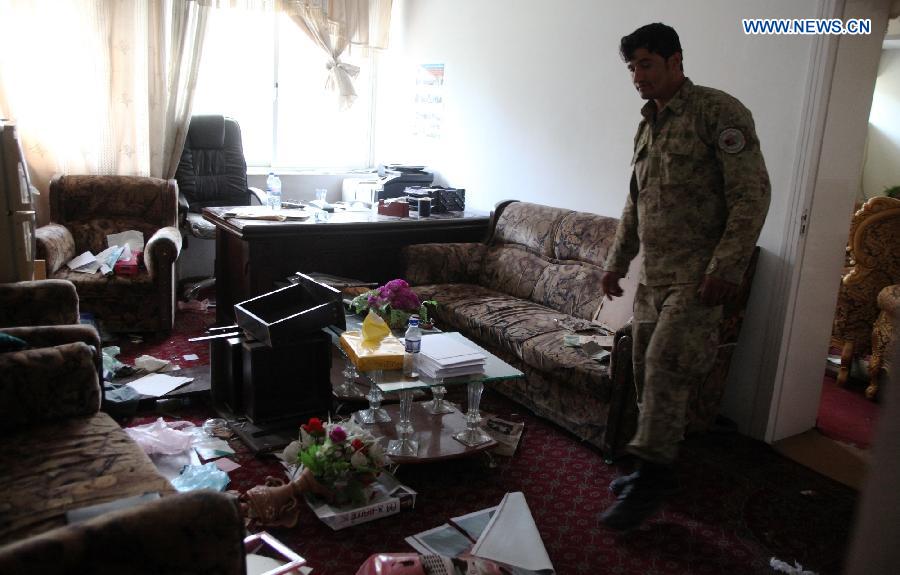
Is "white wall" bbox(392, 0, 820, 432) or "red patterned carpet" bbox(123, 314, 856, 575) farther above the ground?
"white wall" bbox(392, 0, 820, 432)

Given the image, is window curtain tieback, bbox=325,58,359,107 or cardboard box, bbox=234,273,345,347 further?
window curtain tieback, bbox=325,58,359,107

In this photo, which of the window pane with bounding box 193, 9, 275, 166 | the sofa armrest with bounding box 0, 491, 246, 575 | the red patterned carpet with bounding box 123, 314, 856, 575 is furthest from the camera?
the window pane with bounding box 193, 9, 275, 166

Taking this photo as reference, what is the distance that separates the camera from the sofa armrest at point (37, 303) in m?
2.37

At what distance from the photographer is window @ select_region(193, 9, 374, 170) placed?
531 centimetres

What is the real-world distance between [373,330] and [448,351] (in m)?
0.30

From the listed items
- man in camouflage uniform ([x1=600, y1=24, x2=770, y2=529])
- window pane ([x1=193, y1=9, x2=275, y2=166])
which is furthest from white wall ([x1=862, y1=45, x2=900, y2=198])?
window pane ([x1=193, y1=9, x2=275, y2=166])

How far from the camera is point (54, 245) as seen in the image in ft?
12.7

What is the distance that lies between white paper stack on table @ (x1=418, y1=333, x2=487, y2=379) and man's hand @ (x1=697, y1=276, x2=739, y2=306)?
2.65 feet

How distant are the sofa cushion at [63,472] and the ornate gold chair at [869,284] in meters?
3.57

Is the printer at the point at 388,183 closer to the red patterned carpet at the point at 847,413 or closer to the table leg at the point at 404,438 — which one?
the table leg at the point at 404,438

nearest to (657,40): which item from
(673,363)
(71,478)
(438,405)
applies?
(673,363)

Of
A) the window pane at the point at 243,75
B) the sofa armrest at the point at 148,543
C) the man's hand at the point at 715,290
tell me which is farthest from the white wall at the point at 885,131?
the sofa armrest at the point at 148,543

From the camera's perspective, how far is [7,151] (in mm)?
2295

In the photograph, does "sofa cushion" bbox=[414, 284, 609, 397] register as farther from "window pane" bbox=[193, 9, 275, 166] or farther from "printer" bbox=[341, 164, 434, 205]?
"window pane" bbox=[193, 9, 275, 166]
